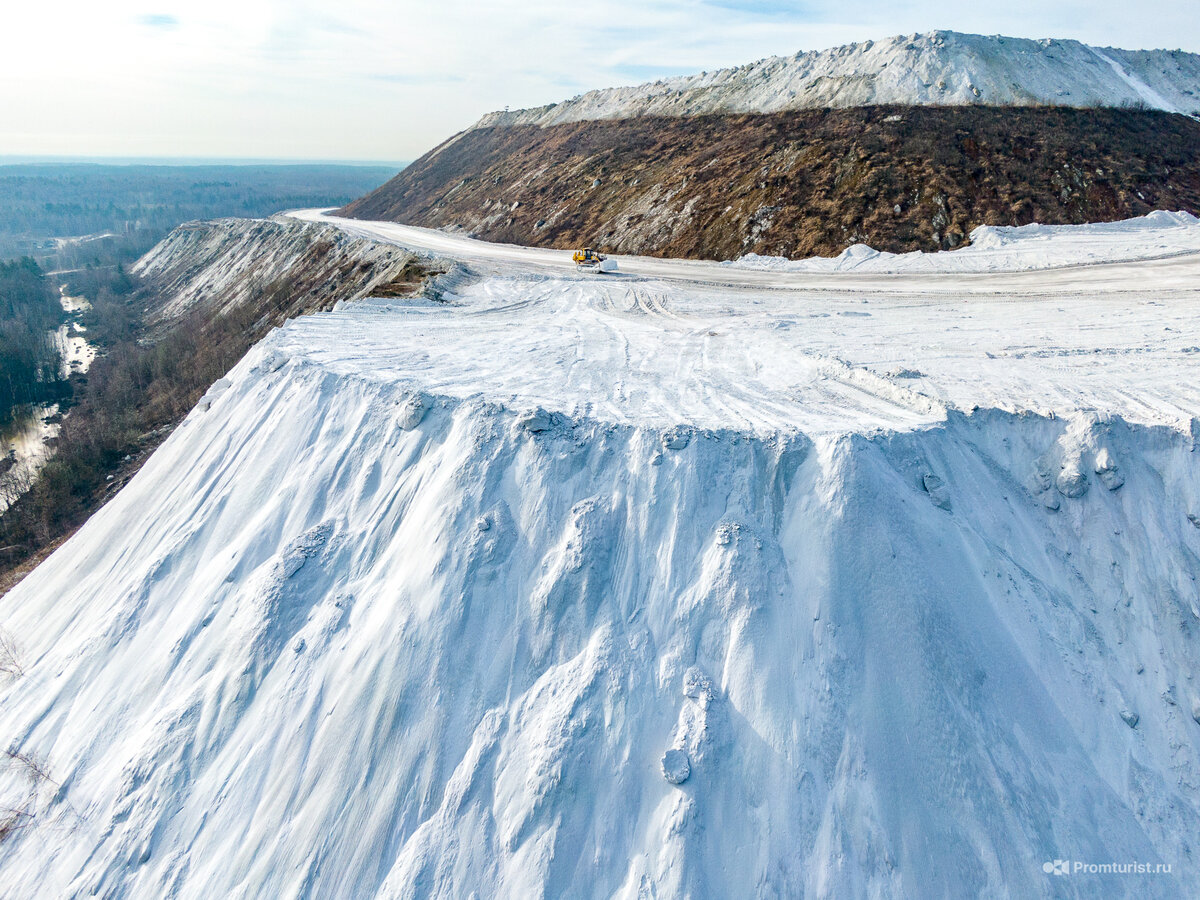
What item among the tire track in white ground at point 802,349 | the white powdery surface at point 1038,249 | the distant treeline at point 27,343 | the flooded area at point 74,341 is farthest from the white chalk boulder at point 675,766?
the flooded area at point 74,341

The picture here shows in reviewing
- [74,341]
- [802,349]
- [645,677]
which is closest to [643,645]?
[645,677]

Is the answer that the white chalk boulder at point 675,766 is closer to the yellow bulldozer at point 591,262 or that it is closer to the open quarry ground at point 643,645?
the open quarry ground at point 643,645

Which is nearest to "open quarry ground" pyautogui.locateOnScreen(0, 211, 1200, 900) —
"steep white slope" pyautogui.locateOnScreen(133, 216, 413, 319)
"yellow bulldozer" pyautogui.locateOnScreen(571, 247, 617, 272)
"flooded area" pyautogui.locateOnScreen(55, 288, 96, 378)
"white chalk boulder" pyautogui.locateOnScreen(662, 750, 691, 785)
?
"white chalk boulder" pyautogui.locateOnScreen(662, 750, 691, 785)

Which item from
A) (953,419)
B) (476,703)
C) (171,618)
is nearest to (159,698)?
(171,618)

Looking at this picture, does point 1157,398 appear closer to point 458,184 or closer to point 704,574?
point 704,574

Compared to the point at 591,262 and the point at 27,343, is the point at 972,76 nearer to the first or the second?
the point at 591,262
